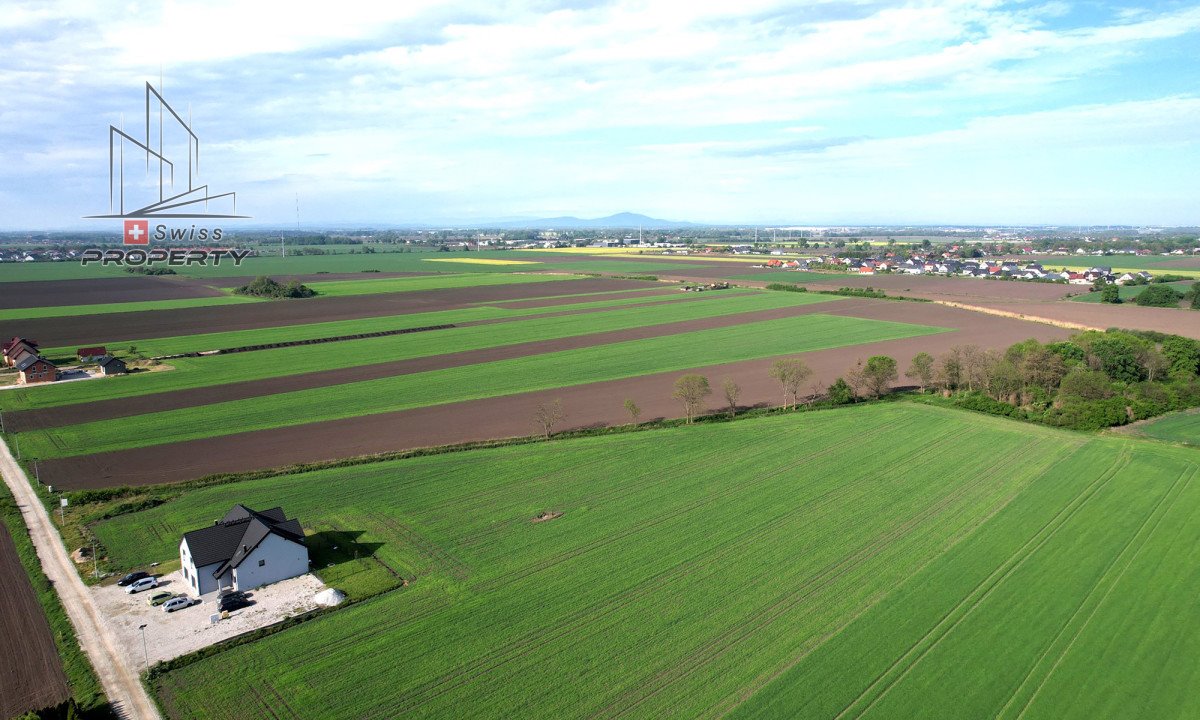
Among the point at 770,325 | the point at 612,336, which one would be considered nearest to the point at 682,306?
the point at 770,325

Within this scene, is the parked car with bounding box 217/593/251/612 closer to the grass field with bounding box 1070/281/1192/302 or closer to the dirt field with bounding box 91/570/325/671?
the dirt field with bounding box 91/570/325/671

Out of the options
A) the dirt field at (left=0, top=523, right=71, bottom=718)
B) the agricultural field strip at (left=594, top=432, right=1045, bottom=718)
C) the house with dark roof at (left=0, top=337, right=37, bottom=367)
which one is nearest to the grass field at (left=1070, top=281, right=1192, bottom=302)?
the agricultural field strip at (left=594, top=432, right=1045, bottom=718)

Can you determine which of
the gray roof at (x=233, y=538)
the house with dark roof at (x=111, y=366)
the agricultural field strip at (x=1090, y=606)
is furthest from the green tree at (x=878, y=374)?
the house with dark roof at (x=111, y=366)

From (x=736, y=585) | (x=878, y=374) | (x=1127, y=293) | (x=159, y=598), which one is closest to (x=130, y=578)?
(x=159, y=598)

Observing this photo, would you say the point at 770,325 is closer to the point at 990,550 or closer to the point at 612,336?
the point at 612,336

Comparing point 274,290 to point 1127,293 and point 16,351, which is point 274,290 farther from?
point 1127,293

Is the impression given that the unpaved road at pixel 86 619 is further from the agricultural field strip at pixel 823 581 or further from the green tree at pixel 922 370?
the green tree at pixel 922 370
